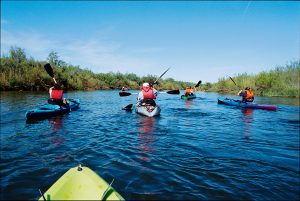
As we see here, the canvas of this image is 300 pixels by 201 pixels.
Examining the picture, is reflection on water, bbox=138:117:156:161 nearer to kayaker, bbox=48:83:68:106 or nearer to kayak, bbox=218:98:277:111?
kayaker, bbox=48:83:68:106

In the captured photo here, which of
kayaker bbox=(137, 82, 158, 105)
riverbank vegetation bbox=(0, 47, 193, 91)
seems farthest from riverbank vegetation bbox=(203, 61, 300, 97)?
riverbank vegetation bbox=(0, 47, 193, 91)

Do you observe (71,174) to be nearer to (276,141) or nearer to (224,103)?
(276,141)

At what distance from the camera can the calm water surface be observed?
4445 millimetres

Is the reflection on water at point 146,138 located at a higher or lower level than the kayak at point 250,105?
lower

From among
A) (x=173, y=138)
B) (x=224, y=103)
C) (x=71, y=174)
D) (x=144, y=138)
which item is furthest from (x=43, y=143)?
(x=224, y=103)

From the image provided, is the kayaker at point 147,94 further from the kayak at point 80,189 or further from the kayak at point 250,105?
the kayak at point 80,189

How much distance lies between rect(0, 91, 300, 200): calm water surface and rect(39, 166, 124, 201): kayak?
106cm

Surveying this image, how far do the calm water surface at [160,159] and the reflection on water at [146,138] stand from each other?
25 millimetres

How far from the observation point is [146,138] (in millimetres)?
8367

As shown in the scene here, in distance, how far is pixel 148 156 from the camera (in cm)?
630

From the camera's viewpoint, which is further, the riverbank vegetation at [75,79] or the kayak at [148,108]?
the riverbank vegetation at [75,79]

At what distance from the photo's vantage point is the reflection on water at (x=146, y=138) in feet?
21.8

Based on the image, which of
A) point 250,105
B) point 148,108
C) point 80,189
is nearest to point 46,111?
point 148,108

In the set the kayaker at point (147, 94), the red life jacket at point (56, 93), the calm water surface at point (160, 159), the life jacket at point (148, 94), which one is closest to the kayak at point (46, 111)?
the red life jacket at point (56, 93)
